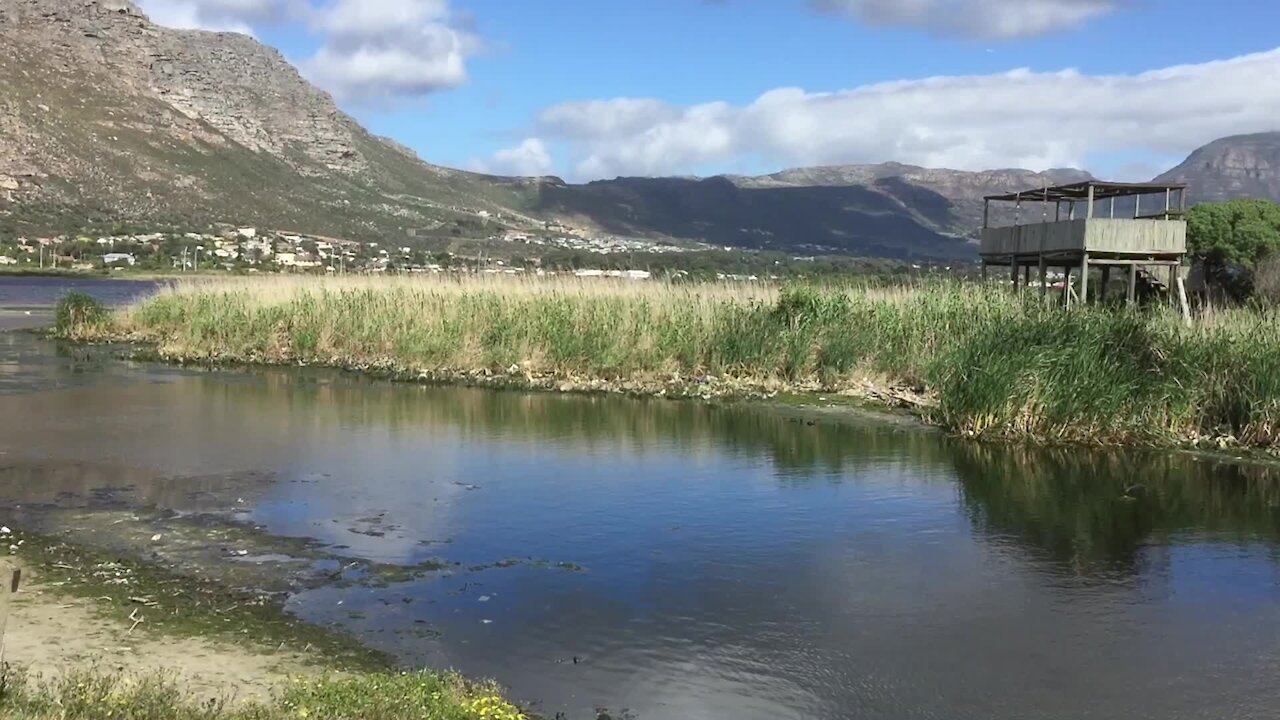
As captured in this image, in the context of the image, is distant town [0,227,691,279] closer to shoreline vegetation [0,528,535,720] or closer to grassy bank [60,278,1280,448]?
grassy bank [60,278,1280,448]

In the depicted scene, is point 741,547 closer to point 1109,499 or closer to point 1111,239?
point 1109,499

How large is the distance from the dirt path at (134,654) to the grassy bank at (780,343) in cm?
1111

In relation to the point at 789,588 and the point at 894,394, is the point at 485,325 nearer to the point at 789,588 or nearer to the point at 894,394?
the point at 894,394

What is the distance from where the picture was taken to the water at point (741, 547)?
672 centimetres

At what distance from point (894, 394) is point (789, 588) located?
11.3 meters

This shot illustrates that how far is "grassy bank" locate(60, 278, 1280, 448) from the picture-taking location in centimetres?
1527

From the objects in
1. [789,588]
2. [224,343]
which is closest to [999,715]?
[789,588]

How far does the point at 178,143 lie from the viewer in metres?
102

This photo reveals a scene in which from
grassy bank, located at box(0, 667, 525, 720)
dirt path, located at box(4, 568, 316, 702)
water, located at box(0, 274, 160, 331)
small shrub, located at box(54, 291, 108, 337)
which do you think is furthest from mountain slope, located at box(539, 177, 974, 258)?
grassy bank, located at box(0, 667, 525, 720)

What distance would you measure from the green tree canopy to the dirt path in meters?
34.9

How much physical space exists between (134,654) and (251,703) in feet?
4.64

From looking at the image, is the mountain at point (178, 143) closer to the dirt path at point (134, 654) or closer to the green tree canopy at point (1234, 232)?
the green tree canopy at point (1234, 232)

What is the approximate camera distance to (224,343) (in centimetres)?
2622

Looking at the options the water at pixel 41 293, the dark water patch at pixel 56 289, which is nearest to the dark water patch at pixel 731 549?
the water at pixel 41 293
